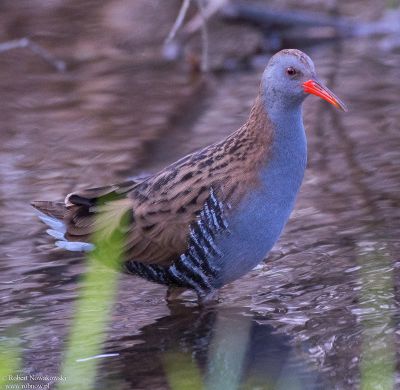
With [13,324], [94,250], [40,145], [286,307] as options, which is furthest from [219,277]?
[40,145]

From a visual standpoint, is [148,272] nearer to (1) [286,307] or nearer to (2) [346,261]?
(1) [286,307]

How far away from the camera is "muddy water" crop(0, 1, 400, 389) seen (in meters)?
4.62

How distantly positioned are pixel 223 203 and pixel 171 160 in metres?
2.21

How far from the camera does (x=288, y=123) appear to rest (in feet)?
16.4

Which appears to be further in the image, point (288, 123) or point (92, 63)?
point (92, 63)

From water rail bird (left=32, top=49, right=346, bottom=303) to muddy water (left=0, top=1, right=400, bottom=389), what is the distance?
0.89 feet

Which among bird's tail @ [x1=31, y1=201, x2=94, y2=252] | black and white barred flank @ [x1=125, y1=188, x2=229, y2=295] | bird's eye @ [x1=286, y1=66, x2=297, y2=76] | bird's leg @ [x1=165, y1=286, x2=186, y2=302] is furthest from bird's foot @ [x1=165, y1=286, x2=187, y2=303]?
bird's eye @ [x1=286, y1=66, x2=297, y2=76]

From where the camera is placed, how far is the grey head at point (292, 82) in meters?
4.95

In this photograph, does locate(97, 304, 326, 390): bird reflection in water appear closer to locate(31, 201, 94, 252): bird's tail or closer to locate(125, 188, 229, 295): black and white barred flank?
locate(125, 188, 229, 295): black and white barred flank

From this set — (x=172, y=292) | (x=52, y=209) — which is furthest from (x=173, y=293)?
(x=52, y=209)

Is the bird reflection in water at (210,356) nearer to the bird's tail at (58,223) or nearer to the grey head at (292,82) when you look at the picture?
the bird's tail at (58,223)

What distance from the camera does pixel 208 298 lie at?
520 centimetres

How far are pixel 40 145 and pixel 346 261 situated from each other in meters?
2.90

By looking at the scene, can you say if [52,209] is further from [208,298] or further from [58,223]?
[208,298]
